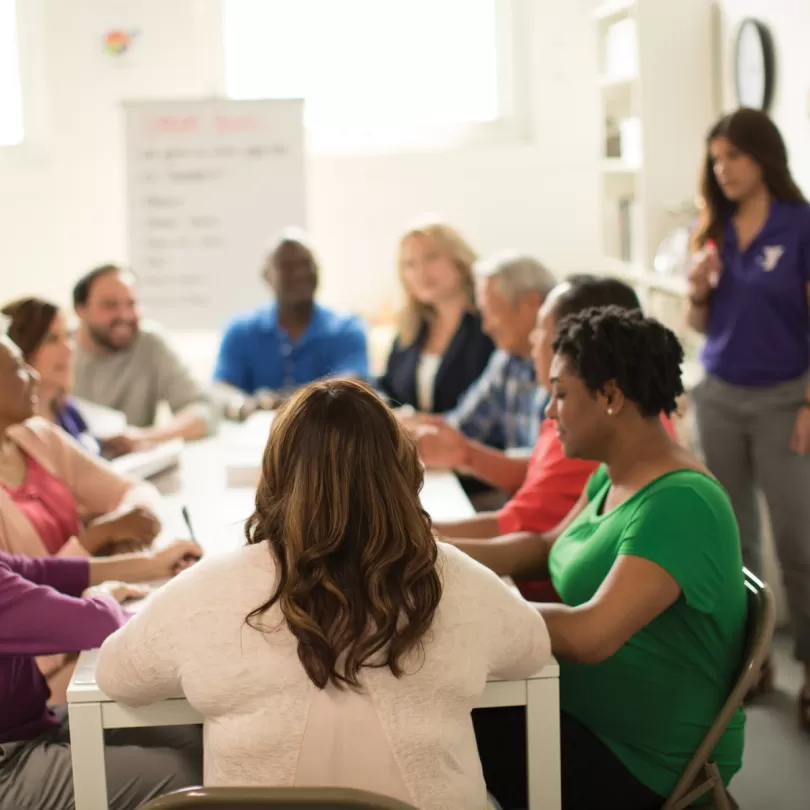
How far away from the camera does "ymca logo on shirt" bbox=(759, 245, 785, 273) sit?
3.07 meters

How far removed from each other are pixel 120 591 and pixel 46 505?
1.46 ft

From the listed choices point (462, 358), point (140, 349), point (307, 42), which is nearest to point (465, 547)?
point (462, 358)

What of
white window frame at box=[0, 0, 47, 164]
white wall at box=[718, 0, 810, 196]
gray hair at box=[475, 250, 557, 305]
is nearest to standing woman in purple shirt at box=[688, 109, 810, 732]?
gray hair at box=[475, 250, 557, 305]

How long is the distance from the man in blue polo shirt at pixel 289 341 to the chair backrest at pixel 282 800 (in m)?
3.22

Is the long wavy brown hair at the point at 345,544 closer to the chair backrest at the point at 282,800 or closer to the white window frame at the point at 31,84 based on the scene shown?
the chair backrest at the point at 282,800

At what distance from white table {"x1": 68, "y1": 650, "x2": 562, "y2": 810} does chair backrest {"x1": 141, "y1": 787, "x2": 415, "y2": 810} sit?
1.21ft

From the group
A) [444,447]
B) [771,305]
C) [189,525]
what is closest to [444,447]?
[444,447]

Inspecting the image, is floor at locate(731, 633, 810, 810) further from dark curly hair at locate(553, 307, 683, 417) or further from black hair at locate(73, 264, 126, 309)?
black hair at locate(73, 264, 126, 309)

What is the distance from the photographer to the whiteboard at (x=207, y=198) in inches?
199

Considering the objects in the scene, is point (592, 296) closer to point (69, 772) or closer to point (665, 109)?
point (69, 772)

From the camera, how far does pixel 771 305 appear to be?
3.09 metres

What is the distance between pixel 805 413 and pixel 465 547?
4.00 feet

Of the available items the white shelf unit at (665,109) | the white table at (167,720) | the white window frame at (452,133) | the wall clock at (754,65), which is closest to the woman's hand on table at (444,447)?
the white table at (167,720)

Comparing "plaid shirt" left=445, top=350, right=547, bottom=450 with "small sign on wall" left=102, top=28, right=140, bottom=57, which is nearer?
"plaid shirt" left=445, top=350, right=547, bottom=450
